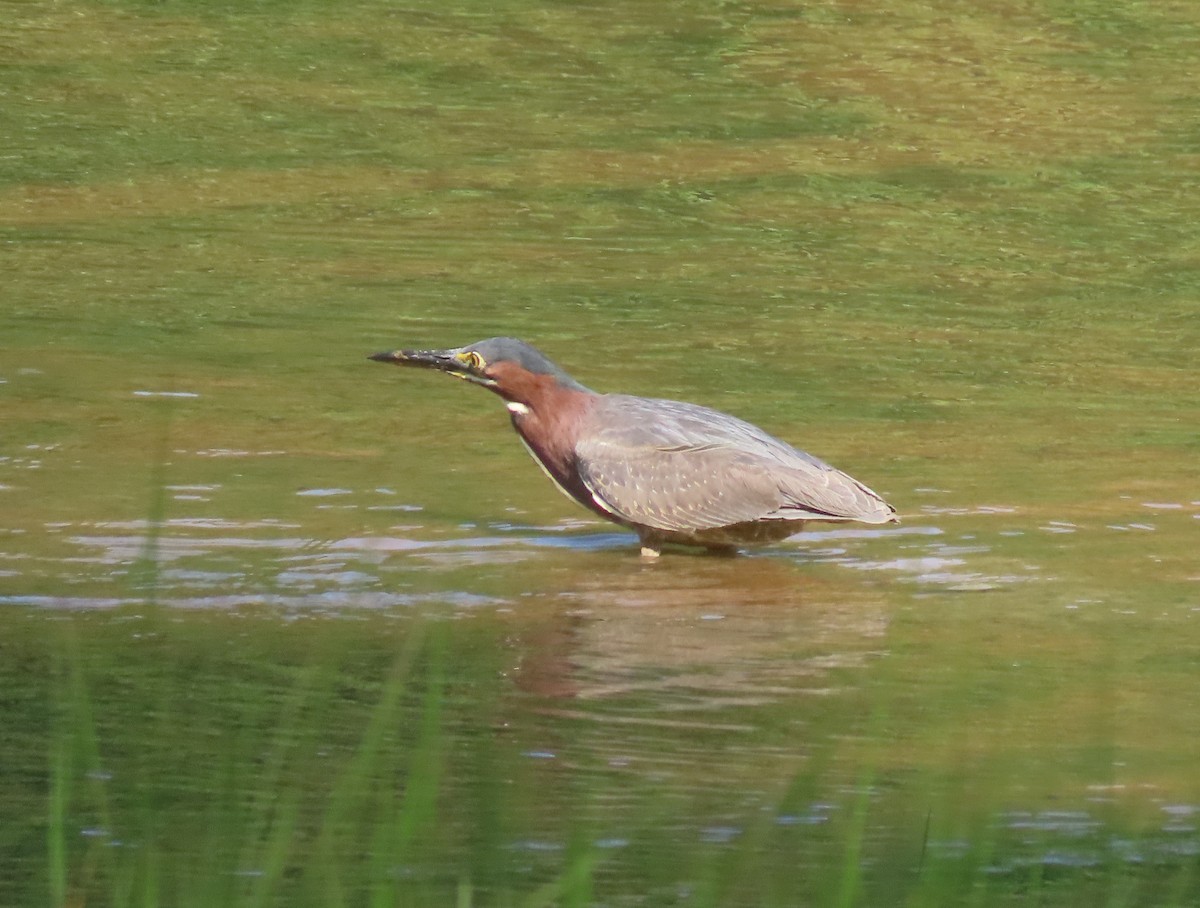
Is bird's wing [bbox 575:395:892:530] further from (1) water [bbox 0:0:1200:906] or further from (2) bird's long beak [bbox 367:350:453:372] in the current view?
(2) bird's long beak [bbox 367:350:453:372]

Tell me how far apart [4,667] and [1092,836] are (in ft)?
8.80

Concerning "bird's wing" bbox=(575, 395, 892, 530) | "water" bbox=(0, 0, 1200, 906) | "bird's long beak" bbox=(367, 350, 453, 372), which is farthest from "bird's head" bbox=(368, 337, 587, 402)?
"water" bbox=(0, 0, 1200, 906)

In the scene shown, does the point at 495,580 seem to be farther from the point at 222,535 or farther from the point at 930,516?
the point at 930,516

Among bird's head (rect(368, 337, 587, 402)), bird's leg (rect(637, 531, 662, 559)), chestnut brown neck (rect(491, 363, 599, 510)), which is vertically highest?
bird's head (rect(368, 337, 587, 402))

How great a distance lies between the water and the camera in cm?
454

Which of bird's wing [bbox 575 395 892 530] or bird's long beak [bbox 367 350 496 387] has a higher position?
bird's long beak [bbox 367 350 496 387]

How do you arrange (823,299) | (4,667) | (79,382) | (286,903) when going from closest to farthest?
1. (286,903)
2. (4,667)
3. (79,382)
4. (823,299)

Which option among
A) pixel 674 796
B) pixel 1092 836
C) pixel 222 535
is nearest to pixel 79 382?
pixel 222 535

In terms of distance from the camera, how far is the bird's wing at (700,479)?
693cm

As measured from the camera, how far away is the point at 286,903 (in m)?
3.75

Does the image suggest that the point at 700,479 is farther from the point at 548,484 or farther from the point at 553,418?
the point at 548,484

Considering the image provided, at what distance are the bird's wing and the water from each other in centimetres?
23

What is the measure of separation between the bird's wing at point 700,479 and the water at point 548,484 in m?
0.23

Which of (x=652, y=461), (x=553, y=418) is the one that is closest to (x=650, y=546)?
(x=652, y=461)
